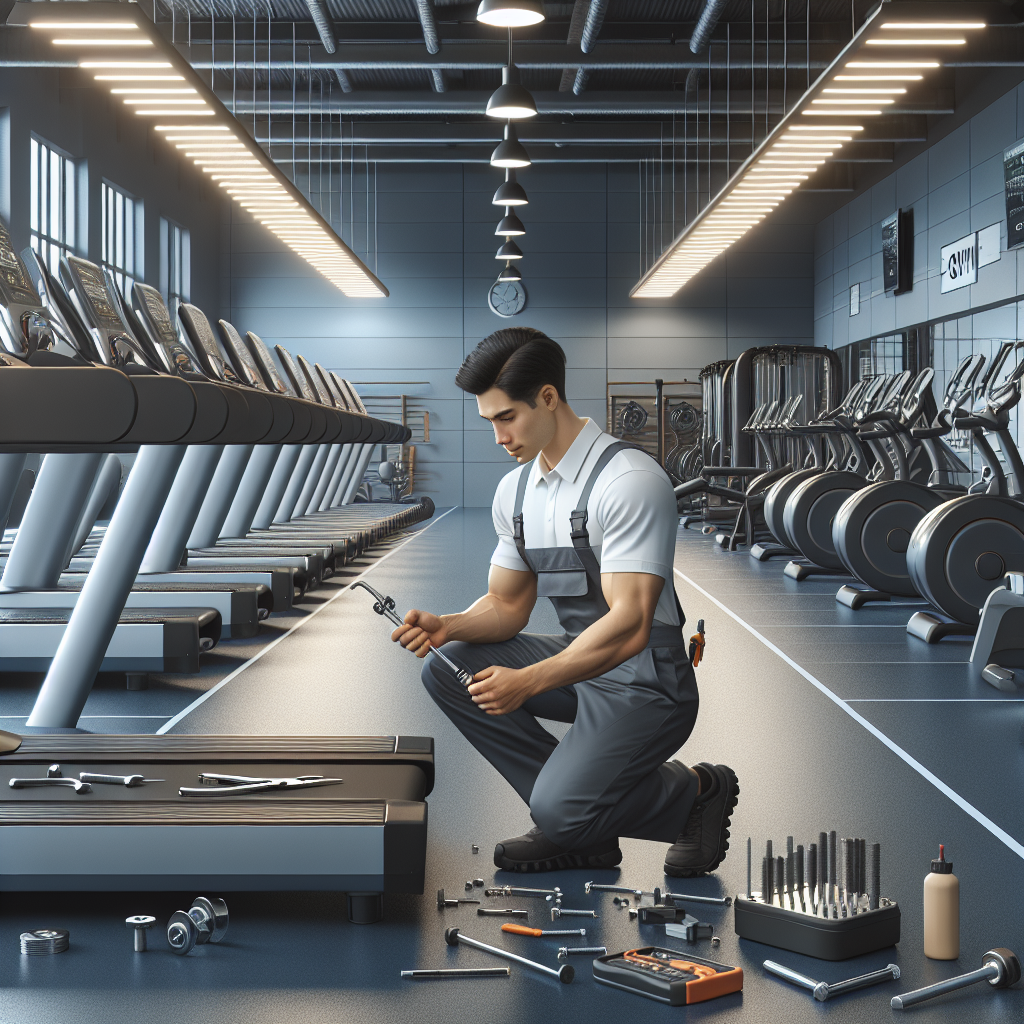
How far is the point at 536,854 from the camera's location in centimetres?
243

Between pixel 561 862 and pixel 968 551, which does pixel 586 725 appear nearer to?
pixel 561 862

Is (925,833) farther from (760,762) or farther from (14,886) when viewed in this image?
(14,886)

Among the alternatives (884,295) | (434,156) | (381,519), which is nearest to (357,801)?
(381,519)

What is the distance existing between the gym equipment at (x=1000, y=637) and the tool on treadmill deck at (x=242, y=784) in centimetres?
299

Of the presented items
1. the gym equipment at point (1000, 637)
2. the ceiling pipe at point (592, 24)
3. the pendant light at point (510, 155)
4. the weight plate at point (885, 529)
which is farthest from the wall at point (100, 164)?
the gym equipment at point (1000, 637)

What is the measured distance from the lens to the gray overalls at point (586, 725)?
2277 mm

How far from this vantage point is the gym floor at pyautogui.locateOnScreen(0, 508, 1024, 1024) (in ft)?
6.07

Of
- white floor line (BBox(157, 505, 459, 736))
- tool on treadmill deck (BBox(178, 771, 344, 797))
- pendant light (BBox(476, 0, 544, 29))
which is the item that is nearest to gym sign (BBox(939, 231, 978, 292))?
white floor line (BBox(157, 505, 459, 736))

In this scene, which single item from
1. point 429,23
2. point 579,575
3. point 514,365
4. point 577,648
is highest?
point 429,23

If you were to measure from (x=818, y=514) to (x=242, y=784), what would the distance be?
6.31 meters

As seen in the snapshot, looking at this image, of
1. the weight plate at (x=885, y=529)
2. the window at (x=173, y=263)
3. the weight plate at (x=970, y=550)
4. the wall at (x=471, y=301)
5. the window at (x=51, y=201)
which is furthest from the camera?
the wall at (x=471, y=301)

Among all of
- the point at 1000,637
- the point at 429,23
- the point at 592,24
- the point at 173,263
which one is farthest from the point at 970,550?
the point at 173,263

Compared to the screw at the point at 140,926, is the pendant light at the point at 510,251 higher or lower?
higher

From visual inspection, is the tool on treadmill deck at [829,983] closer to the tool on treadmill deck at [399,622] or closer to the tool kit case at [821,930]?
the tool kit case at [821,930]
